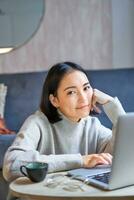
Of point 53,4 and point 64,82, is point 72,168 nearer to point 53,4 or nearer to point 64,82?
point 64,82

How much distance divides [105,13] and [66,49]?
0.48 metres

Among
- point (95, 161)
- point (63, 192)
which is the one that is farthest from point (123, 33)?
point (63, 192)

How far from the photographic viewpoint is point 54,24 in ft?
11.5

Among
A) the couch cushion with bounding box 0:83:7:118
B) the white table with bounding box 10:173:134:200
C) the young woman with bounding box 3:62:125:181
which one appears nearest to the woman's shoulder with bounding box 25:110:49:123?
the young woman with bounding box 3:62:125:181

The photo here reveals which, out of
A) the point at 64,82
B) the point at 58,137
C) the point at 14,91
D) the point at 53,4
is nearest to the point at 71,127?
the point at 58,137

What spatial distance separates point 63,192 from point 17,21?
245 centimetres

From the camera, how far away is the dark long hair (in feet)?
5.57

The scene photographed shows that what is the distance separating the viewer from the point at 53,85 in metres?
1.71

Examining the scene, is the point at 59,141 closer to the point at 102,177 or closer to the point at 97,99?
the point at 97,99

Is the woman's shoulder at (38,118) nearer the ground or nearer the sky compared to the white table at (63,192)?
nearer the sky

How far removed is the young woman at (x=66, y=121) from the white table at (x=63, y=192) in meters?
0.22

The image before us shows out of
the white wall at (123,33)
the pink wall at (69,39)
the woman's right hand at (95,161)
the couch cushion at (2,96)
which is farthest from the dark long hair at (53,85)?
the white wall at (123,33)

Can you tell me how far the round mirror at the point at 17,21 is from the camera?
3434mm

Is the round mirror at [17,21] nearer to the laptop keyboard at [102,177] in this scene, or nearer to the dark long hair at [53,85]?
the dark long hair at [53,85]
